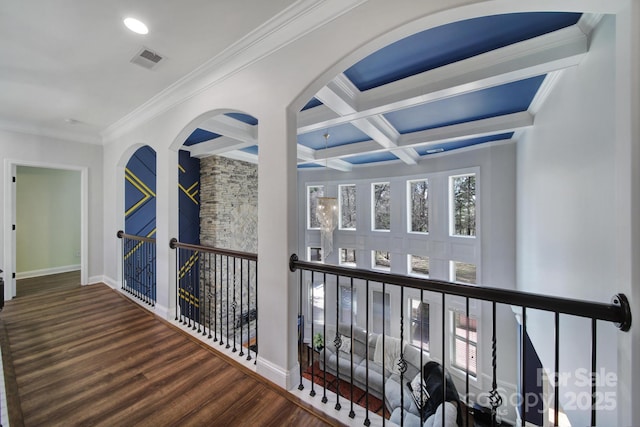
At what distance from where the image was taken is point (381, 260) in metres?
7.42

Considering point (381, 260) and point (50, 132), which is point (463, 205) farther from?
point (50, 132)

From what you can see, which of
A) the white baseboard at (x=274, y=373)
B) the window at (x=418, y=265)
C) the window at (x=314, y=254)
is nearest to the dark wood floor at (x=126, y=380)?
the white baseboard at (x=274, y=373)

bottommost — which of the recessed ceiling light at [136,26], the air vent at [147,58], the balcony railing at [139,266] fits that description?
the balcony railing at [139,266]

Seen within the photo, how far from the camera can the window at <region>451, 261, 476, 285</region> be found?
573 centimetres

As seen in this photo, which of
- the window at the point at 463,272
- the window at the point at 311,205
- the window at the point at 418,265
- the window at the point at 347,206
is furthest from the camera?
the window at the point at 311,205

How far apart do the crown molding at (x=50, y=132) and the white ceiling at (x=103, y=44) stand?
0.76m

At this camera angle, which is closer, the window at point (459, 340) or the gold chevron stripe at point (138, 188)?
the gold chevron stripe at point (138, 188)

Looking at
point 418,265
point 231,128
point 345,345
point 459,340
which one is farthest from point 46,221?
point 459,340

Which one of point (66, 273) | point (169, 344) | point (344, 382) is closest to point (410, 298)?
point (344, 382)

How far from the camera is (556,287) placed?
262 cm

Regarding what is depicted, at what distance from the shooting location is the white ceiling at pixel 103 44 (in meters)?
1.81

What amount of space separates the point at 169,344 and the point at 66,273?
5206 mm

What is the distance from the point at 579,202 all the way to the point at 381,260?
5.56 m

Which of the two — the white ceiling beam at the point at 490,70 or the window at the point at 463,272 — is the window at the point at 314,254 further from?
the white ceiling beam at the point at 490,70
